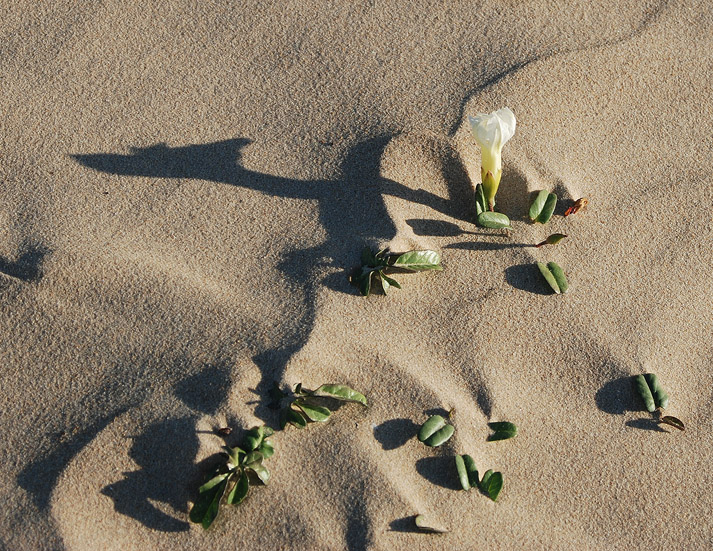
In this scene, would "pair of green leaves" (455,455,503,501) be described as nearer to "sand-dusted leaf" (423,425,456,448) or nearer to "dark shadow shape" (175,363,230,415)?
"sand-dusted leaf" (423,425,456,448)

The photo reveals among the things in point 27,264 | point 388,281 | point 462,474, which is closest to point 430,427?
point 462,474

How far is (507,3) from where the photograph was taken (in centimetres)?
251

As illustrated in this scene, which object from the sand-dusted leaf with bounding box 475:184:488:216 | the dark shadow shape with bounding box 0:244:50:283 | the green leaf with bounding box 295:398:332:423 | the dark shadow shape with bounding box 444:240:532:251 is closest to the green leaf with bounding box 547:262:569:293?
the dark shadow shape with bounding box 444:240:532:251

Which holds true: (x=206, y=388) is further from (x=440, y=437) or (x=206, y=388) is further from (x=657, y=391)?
(x=657, y=391)

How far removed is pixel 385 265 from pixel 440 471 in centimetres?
56

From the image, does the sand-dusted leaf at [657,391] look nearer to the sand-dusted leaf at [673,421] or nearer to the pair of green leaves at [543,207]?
the sand-dusted leaf at [673,421]

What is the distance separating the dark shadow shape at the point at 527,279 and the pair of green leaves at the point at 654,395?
1.12 feet

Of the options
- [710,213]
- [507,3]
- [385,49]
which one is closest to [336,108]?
[385,49]

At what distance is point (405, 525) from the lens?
179 cm

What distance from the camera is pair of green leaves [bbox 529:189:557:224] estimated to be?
213 cm

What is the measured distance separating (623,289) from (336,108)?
1.02 m

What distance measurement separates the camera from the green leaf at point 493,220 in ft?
→ 6.77

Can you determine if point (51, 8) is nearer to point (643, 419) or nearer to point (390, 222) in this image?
point (390, 222)

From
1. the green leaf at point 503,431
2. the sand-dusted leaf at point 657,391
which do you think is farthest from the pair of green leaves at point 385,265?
the sand-dusted leaf at point 657,391
